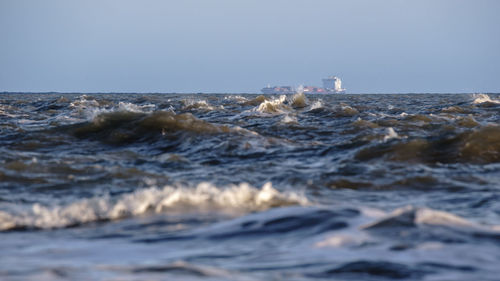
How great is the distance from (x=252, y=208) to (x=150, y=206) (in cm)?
74

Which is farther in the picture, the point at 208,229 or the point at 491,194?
the point at 491,194

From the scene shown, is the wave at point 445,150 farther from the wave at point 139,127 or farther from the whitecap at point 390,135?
the wave at point 139,127

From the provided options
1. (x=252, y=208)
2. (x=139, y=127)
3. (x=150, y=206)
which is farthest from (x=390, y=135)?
(x=150, y=206)

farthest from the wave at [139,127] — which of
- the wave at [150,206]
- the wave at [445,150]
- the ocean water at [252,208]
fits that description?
the wave at [150,206]

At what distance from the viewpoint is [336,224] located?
3.92 metres

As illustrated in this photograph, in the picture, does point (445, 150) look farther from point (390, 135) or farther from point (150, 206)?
point (150, 206)

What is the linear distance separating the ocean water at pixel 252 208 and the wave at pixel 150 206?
0.05 feet

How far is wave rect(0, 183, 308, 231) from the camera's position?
14.6ft

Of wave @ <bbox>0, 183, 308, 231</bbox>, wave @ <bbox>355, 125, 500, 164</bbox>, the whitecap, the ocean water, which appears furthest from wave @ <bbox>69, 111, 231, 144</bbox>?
A: wave @ <bbox>0, 183, 308, 231</bbox>

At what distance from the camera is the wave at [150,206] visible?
4453mm

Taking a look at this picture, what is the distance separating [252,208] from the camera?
4.66 meters

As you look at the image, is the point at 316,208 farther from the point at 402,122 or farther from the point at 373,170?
the point at 402,122

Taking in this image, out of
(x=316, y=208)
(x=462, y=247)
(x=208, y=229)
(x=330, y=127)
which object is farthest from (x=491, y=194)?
(x=330, y=127)

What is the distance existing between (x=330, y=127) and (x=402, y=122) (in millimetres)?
1592
